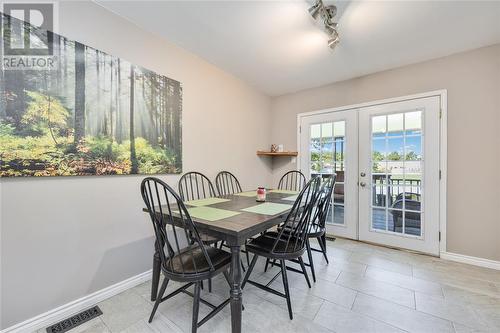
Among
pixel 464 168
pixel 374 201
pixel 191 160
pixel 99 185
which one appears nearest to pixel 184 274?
pixel 99 185

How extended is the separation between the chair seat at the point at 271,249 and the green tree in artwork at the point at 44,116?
1648 mm

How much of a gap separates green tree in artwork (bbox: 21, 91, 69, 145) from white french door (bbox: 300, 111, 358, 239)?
312 cm

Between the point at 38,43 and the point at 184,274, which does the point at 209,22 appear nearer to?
the point at 38,43

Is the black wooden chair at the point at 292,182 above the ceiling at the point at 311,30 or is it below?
below

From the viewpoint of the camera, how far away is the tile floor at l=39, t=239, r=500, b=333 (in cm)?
148

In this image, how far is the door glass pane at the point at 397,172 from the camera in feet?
9.07

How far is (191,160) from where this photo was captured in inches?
102

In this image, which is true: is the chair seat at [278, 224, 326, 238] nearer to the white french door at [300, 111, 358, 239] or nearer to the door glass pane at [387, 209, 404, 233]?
the white french door at [300, 111, 358, 239]

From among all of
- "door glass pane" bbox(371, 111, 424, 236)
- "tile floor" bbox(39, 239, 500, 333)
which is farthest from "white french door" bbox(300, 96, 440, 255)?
"tile floor" bbox(39, 239, 500, 333)

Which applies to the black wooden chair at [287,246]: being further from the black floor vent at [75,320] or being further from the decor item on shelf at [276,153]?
the decor item on shelf at [276,153]

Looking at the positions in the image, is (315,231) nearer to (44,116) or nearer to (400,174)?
(400,174)

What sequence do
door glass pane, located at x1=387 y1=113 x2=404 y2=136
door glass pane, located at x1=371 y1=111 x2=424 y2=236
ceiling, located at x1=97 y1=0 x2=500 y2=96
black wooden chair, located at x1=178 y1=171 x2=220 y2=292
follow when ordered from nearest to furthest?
ceiling, located at x1=97 y1=0 x2=500 y2=96 → black wooden chair, located at x1=178 y1=171 x2=220 y2=292 → door glass pane, located at x1=371 y1=111 x2=424 y2=236 → door glass pane, located at x1=387 y1=113 x2=404 y2=136

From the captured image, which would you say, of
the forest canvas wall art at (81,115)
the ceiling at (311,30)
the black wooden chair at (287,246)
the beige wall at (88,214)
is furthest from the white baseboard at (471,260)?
the forest canvas wall art at (81,115)

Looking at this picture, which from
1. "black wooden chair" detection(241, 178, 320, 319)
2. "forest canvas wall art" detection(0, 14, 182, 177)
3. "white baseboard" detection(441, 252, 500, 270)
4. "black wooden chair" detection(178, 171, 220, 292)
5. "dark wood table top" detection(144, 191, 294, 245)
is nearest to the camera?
"dark wood table top" detection(144, 191, 294, 245)
